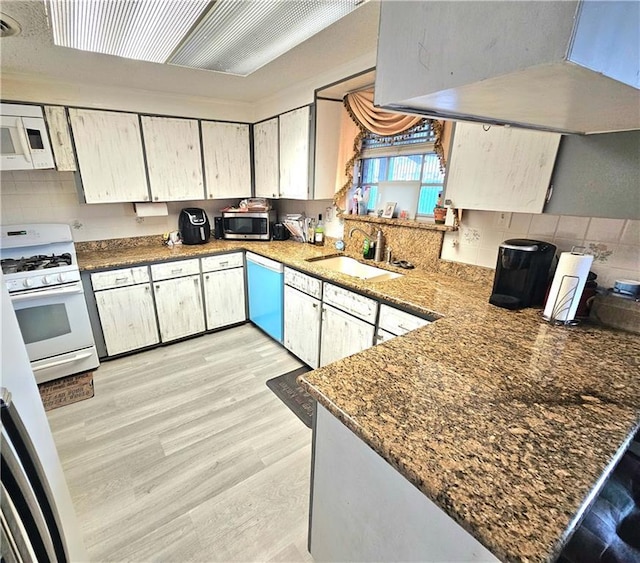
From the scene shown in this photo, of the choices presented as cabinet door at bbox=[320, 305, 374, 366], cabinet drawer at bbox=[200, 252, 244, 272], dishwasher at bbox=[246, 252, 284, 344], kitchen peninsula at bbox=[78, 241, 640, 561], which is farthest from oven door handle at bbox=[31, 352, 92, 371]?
kitchen peninsula at bbox=[78, 241, 640, 561]

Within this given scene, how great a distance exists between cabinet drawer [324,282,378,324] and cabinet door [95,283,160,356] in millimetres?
1689

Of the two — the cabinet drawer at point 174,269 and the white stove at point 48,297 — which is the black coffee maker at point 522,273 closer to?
the cabinet drawer at point 174,269

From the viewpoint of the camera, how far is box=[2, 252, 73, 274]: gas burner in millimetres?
2197

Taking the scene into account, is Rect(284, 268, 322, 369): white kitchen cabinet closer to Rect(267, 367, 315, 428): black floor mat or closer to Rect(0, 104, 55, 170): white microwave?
Rect(267, 367, 315, 428): black floor mat

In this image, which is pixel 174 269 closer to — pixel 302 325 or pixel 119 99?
pixel 302 325

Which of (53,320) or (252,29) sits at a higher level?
(252,29)

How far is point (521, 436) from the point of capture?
769 mm

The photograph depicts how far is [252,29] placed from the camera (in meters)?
1.46

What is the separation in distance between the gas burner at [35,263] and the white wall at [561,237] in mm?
2913

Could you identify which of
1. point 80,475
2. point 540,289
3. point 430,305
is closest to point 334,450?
point 430,305

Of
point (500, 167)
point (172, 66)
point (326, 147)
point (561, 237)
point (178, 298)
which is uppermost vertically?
point (172, 66)

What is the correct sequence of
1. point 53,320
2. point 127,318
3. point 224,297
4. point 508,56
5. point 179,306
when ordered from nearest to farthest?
1. point 508,56
2. point 53,320
3. point 127,318
4. point 179,306
5. point 224,297

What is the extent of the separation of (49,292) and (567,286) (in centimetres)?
321

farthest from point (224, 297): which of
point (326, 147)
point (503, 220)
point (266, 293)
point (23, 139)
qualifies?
point (503, 220)
